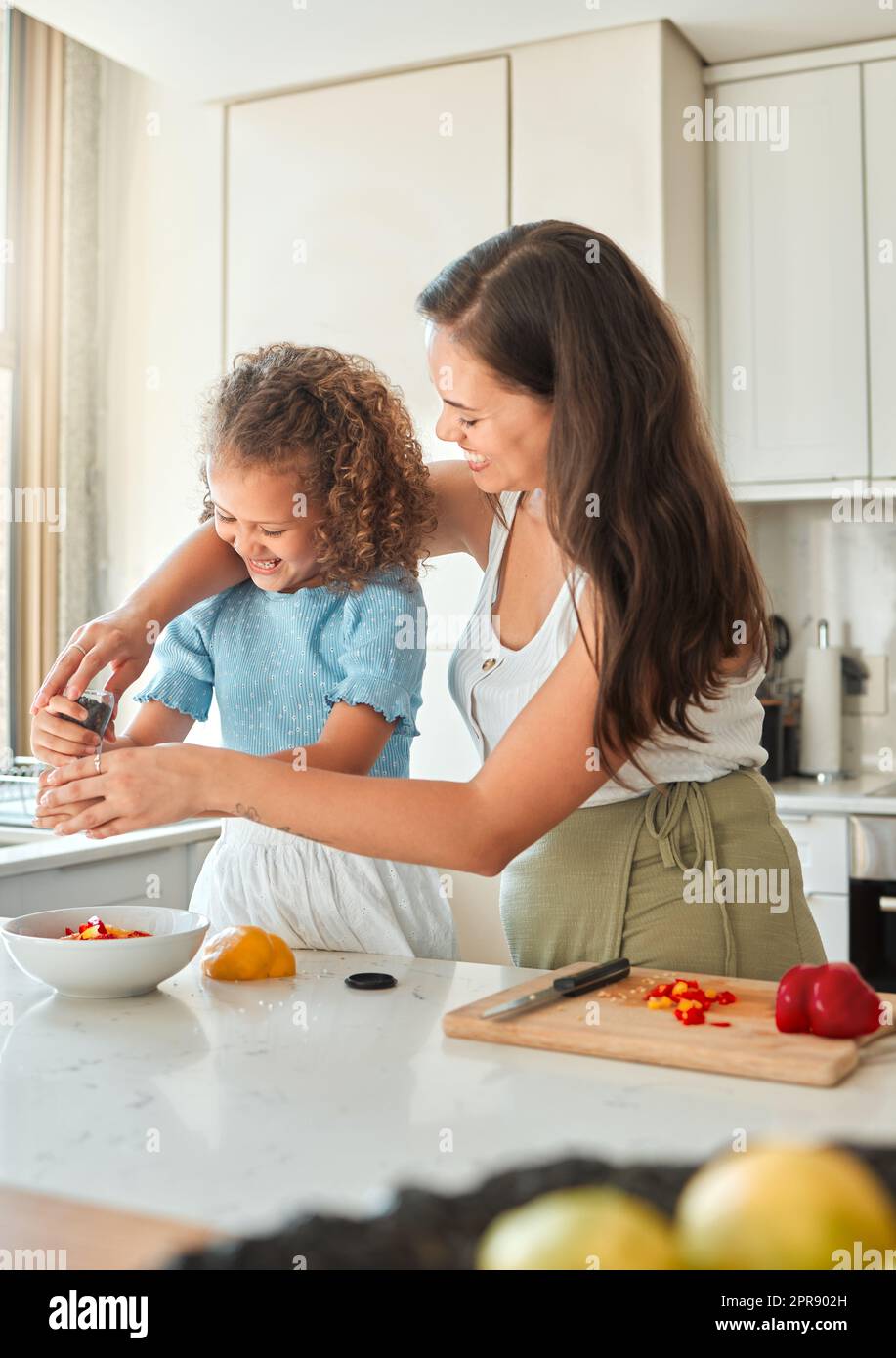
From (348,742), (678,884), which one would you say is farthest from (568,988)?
(348,742)

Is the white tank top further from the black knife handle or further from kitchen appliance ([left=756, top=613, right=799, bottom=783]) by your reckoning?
kitchen appliance ([left=756, top=613, right=799, bottom=783])

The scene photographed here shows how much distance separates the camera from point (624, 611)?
4.08 feet

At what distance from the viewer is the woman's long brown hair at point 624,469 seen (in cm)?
125

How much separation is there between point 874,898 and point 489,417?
1884 millimetres

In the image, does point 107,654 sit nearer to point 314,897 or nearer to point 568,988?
point 314,897

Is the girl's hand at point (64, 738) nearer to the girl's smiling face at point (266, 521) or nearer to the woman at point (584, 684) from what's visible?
the woman at point (584, 684)

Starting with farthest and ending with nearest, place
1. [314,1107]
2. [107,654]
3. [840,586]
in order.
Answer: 1. [840,586]
2. [107,654]
3. [314,1107]

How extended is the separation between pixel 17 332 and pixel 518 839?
9.05 feet

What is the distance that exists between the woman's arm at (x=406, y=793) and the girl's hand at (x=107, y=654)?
0.22 m

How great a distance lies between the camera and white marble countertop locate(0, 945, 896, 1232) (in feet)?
2.67

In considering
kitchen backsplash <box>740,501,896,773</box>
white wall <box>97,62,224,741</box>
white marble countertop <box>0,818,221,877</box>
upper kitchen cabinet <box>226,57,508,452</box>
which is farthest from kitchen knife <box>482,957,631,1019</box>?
white wall <box>97,62,224,741</box>

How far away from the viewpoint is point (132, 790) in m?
1.27

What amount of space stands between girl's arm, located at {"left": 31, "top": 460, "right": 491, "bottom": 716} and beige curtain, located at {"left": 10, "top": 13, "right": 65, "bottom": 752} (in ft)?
6.58

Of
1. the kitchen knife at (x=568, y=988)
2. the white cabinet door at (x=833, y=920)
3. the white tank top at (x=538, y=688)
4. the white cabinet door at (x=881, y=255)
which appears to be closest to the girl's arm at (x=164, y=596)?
the white tank top at (x=538, y=688)
